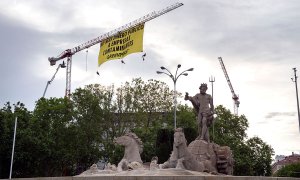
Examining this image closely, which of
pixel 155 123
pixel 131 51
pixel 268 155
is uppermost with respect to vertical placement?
pixel 131 51

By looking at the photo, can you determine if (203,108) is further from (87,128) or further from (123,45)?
(87,128)

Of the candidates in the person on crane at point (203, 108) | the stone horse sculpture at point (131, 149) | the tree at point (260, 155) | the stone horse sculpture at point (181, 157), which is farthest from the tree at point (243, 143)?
Answer: the stone horse sculpture at point (181, 157)

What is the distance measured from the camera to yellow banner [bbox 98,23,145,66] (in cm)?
3428

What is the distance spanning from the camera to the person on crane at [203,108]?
2295 cm

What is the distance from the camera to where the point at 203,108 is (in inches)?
911

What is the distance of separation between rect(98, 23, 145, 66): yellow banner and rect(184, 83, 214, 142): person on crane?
11.4 meters

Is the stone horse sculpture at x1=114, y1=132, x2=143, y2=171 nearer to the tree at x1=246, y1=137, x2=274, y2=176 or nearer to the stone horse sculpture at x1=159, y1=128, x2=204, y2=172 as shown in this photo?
the stone horse sculpture at x1=159, y1=128, x2=204, y2=172

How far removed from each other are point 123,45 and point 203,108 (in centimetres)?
1392

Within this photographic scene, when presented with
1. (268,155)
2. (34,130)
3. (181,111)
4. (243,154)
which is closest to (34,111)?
(34,130)

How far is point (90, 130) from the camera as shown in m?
47.3

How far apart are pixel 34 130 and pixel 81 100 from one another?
696 cm

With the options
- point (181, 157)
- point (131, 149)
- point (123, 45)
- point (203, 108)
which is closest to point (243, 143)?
point (123, 45)

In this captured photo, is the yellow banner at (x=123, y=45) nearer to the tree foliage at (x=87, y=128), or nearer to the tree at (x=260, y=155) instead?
the tree foliage at (x=87, y=128)

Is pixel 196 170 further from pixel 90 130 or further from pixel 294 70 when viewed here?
pixel 294 70
